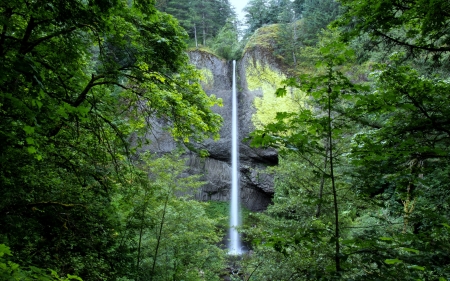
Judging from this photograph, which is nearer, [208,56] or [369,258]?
[369,258]

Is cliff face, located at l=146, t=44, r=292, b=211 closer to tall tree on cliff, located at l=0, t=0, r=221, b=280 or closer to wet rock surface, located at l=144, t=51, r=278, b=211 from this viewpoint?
wet rock surface, located at l=144, t=51, r=278, b=211

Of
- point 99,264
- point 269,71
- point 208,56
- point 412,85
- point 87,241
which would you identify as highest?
point 208,56

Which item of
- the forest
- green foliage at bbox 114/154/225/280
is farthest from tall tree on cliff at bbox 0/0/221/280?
green foliage at bbox 114/154/225/280

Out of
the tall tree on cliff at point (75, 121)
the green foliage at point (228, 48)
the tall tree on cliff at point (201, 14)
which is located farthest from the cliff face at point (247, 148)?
the tall tree on cliff at point (75, 121)

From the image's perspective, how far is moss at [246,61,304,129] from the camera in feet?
64.3

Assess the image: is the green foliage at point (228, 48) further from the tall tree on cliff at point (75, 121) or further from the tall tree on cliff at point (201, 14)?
the tall tree on cliff at point (75, 121)

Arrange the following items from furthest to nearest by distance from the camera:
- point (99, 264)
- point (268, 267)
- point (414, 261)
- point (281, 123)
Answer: point (268, 267) < point (99, 264) < point (281, 123) < point (414, 261)

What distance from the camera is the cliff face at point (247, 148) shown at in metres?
20.4

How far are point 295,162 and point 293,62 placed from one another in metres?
14.9

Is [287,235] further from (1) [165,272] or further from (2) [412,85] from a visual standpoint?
(1) [165,272]

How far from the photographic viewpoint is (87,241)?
381 centimetres

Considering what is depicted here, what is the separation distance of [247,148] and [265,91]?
4471 millimetres

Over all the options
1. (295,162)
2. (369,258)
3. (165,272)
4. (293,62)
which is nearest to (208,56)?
(293,62)

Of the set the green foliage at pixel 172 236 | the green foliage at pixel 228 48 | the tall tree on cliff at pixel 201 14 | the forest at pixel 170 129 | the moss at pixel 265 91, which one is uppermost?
the tall tree on cliff at pixel 201 14
